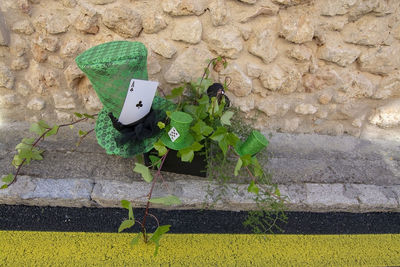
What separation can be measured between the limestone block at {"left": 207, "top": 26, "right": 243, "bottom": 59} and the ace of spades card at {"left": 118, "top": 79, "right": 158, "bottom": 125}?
583mm

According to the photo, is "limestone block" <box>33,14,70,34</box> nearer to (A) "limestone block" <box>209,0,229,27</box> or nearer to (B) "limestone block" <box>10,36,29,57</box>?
(B) "limestone block" <box>10,36,29,57</box>

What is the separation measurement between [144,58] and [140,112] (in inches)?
10.8

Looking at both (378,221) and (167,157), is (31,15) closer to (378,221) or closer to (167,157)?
(167,157)

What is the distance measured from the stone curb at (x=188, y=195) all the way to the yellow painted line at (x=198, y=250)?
17 centimetres

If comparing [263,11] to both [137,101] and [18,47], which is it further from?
Result: [18,47]

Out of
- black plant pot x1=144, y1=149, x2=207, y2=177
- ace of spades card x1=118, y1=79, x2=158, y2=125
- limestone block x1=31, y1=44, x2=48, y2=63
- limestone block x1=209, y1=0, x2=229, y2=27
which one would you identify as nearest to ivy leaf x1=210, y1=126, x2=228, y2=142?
black plant pot x1=144, y1=149, x2=207, y2=177

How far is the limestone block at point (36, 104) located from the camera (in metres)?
1.91

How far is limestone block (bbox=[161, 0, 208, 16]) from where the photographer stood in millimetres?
1597

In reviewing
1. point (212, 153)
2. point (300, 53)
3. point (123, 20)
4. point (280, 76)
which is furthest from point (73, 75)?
point (300, 53)

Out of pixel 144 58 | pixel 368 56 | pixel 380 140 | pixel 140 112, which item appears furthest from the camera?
pixel 380 140

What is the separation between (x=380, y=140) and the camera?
2.21 meters

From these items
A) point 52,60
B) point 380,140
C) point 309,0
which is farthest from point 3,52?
point 380,140

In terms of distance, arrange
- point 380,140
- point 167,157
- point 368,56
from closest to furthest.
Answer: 1. point 167,157
2. point 368,56
3. point 380,140

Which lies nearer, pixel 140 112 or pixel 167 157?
pixel 140 112
